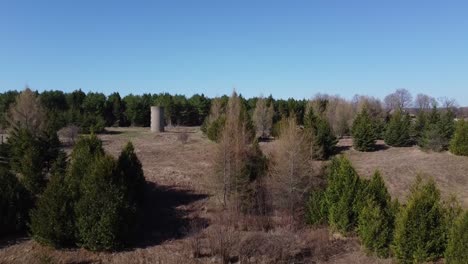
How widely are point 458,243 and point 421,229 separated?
1.09m

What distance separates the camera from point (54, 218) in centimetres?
1126

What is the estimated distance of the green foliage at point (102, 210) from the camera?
11047 mm

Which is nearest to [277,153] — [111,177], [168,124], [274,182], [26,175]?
[274,182]

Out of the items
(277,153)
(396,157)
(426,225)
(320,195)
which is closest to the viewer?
(426,225)

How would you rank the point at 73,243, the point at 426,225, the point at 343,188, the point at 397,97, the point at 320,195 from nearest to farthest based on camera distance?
1. the point at 426,225
2. the point at 73,243
3. the point at 343,188
4. the point at 320,195
5. the point at 397,97

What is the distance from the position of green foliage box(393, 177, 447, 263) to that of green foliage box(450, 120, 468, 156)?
15.6 metres

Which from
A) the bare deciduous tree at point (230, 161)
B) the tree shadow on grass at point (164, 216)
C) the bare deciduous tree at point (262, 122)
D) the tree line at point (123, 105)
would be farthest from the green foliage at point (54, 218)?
the tree line at point (123, 105)

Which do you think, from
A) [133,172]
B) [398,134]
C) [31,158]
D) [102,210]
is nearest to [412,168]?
[398,134]

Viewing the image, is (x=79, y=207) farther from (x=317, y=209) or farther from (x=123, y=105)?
(x=123, y=105)

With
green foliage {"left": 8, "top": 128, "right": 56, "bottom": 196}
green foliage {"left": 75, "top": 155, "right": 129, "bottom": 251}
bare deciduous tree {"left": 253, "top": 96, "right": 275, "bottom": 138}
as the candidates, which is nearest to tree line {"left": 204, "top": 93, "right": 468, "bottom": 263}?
green foliage {"left": 75, "top": 155, "right": 129, "bottom": 251}

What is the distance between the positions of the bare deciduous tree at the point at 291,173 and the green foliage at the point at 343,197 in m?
1.52

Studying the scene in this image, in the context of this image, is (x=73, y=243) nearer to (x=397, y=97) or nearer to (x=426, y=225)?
(x=426, y=225)

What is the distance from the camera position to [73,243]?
11703 mm

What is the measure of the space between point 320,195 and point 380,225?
10.6 feet
